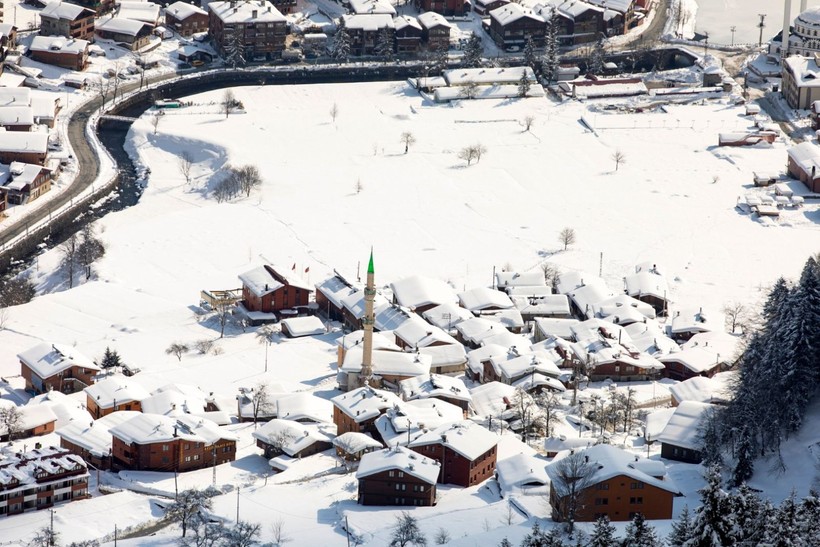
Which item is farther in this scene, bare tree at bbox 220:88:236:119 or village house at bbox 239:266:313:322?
bare tree at bbox 220:88:236:119

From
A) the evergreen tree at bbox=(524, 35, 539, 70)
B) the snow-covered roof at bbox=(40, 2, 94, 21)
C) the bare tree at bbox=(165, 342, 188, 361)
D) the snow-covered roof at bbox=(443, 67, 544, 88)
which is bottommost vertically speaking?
the bare tree at bbox=(165, 342, 188, 361)

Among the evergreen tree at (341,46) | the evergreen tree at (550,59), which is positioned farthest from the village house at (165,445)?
the evergreen tree at (341,46)

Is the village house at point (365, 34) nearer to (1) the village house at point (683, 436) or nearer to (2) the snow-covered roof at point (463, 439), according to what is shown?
(1) the village house at point (683, 436)

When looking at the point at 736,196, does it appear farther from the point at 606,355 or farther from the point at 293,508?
the point at 293,508

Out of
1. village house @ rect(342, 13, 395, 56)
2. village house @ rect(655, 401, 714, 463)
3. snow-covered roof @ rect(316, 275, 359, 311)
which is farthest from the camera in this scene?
village house @ rect(342, 13, 395, 56)

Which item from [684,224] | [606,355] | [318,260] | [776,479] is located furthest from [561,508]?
[684,224]

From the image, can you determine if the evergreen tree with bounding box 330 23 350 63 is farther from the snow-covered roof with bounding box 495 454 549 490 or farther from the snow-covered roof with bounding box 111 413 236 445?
the snow-covered roof with bounding box 495 454 549 490

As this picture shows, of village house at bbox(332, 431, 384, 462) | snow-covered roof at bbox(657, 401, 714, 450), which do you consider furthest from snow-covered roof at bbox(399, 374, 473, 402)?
snow-covered roof at bbox(657, 401, 714, 450)
